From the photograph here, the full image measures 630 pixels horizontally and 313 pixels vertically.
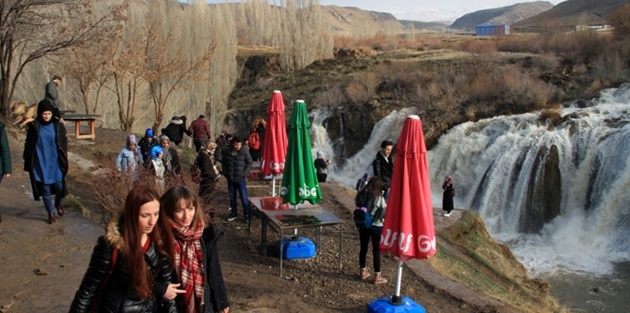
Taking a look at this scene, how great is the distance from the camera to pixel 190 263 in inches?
139

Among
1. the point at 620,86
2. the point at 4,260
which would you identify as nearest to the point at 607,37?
the point at 620,86

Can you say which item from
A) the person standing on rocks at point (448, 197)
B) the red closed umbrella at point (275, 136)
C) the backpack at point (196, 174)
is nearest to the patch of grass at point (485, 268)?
the person standing on rocks at point (448, 197)

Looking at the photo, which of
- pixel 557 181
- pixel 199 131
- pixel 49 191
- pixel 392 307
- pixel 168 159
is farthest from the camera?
pixel 557 181

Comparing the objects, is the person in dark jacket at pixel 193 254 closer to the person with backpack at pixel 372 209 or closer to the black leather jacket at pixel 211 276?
the black leather jacket at pixel 211 276

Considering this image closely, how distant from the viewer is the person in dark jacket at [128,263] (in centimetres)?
301

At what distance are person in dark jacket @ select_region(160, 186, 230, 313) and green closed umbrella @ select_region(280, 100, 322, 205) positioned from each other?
13.5 ft

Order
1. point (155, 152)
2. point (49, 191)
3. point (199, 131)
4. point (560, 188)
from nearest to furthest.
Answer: point (49, 191) < point (155, 152) < point (199, 131) < point (560, 188)

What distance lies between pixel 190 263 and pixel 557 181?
15742mm

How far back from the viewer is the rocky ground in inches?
227

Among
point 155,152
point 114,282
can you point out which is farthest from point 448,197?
point 114,282

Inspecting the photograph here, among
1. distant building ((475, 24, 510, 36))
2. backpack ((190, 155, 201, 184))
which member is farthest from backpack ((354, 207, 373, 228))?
distant building ((475, 24, 510, 36))

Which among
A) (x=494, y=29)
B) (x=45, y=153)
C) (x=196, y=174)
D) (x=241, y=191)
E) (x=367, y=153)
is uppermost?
(x=494, y=29)

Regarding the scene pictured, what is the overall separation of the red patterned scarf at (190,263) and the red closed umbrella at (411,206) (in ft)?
9.48

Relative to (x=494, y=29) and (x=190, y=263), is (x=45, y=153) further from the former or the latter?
(x=494, y=29)
